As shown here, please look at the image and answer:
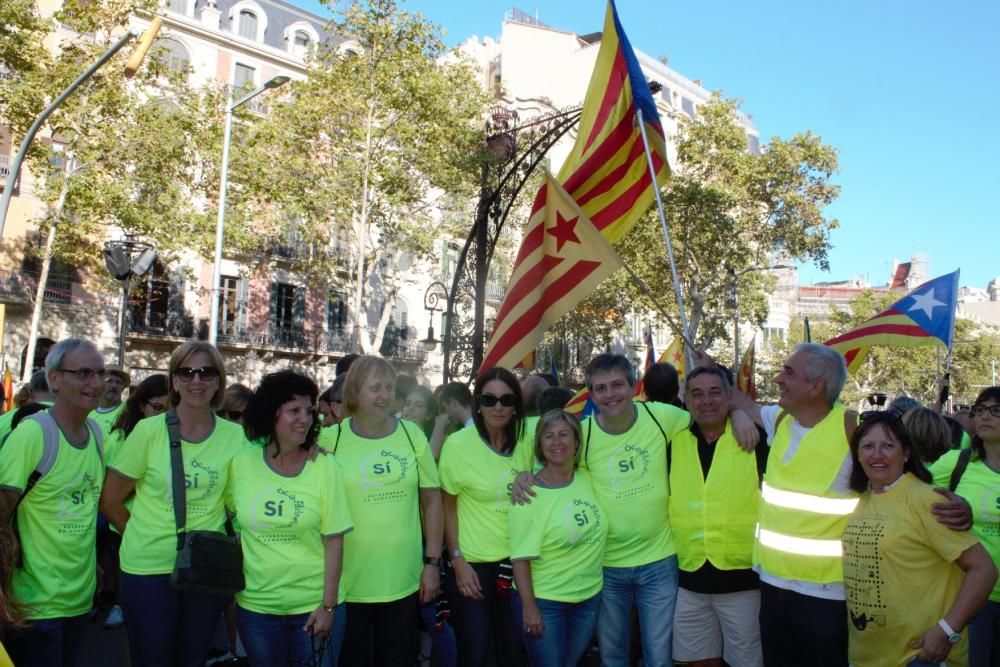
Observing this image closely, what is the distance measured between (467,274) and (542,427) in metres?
7.28

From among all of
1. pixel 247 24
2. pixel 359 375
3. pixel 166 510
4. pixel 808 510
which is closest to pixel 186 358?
pixel 166 510

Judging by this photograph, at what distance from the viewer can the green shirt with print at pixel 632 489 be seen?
13.5 ft

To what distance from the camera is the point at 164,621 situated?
3.70 metres

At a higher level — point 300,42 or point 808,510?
point 300,42

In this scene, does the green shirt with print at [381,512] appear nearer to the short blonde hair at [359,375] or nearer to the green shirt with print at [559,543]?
the short blonde hair at [359,375]

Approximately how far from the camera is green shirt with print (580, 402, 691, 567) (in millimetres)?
4121

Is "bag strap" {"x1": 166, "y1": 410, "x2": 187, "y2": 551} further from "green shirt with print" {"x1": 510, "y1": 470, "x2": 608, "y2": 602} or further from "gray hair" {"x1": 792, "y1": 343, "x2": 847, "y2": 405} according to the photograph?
"gray hair" {"x1": 792, "y1": 343, "x2": 847, "y2": 405}

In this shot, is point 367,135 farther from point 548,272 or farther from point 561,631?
point 561,631

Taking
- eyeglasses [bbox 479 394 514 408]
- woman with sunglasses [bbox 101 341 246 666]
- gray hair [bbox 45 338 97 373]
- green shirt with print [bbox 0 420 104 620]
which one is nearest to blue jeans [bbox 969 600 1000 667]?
eyeglasses [bbox 479 394 514 408]

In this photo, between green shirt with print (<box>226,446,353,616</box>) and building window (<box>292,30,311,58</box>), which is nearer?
green shirt with print (<box>226,446,353,616</box>)

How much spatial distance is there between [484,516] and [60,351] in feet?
7.07

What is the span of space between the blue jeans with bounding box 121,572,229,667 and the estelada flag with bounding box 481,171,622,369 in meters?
2.59

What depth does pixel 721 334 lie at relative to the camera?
32.1 meters

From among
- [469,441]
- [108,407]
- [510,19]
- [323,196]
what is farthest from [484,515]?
[510,19]
